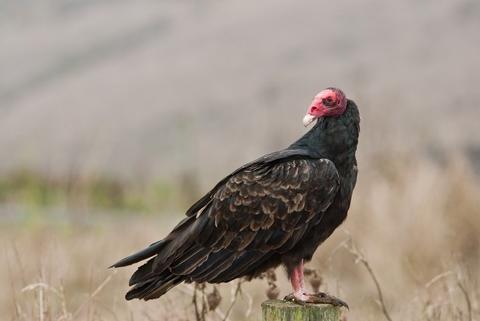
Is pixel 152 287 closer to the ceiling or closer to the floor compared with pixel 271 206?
closer to the floor

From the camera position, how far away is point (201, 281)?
4512mm

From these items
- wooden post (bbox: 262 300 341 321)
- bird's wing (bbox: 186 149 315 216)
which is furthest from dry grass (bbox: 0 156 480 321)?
wooden post (bbox: 262 300 341 321)

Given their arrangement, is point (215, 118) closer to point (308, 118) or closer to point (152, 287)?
point (308, 118)

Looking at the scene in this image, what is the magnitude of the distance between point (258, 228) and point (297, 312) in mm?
412

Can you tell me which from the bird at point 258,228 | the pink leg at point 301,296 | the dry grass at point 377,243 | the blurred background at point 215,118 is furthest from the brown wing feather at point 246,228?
the dry grass at point 377,243

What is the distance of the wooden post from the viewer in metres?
4.26

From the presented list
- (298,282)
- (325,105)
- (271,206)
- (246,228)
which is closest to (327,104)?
(325,105)

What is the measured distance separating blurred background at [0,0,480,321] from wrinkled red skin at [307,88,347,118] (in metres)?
2.26

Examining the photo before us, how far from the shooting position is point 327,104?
185 inches

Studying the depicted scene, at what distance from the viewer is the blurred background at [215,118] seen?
28.9ft

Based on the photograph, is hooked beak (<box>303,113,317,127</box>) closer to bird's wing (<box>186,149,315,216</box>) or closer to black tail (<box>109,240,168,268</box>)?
bird's wing (<box>186,149,315,216</box>)

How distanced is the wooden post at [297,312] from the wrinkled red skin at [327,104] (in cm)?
82

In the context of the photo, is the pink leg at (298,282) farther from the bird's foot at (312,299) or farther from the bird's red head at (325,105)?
the bird's red head at (325,105)

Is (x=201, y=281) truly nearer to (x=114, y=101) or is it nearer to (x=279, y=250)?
(x=279, y=250)
